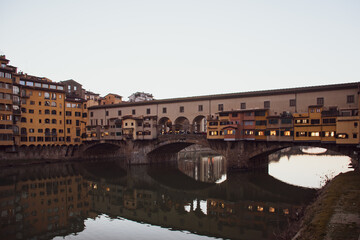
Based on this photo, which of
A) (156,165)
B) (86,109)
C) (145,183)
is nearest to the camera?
(145,183)

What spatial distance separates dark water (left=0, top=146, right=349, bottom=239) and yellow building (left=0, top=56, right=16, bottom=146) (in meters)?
10.8

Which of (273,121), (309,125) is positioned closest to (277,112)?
(273,121)

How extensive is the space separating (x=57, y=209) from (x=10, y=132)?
38502 mm

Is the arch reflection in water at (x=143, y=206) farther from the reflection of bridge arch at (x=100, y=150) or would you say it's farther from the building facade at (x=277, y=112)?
the reflection of bridge arch at (x=100, y=150)

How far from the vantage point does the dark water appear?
2298 centimetres

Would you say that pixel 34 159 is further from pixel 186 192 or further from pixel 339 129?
pixel 339 129

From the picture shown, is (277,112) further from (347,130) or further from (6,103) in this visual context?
(6,103)

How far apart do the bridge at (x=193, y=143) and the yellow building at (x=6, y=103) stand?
1947 centimetres

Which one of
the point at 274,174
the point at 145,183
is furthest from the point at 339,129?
the point at 145,183

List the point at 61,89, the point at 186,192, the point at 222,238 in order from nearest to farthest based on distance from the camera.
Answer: the point at 222,238
the point at 186,192
the point at 61,89

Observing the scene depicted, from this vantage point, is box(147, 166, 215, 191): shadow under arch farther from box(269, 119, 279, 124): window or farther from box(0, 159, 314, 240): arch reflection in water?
box(269, 119, 279, 124): window

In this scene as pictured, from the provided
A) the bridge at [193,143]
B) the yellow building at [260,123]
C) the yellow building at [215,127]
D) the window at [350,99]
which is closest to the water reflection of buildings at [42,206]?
the bridge at [193,143]

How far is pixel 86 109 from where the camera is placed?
7862 centimetres

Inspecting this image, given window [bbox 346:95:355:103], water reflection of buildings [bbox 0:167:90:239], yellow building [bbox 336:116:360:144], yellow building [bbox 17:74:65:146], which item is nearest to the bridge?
yellow building [bbox 336:116:360:144]
